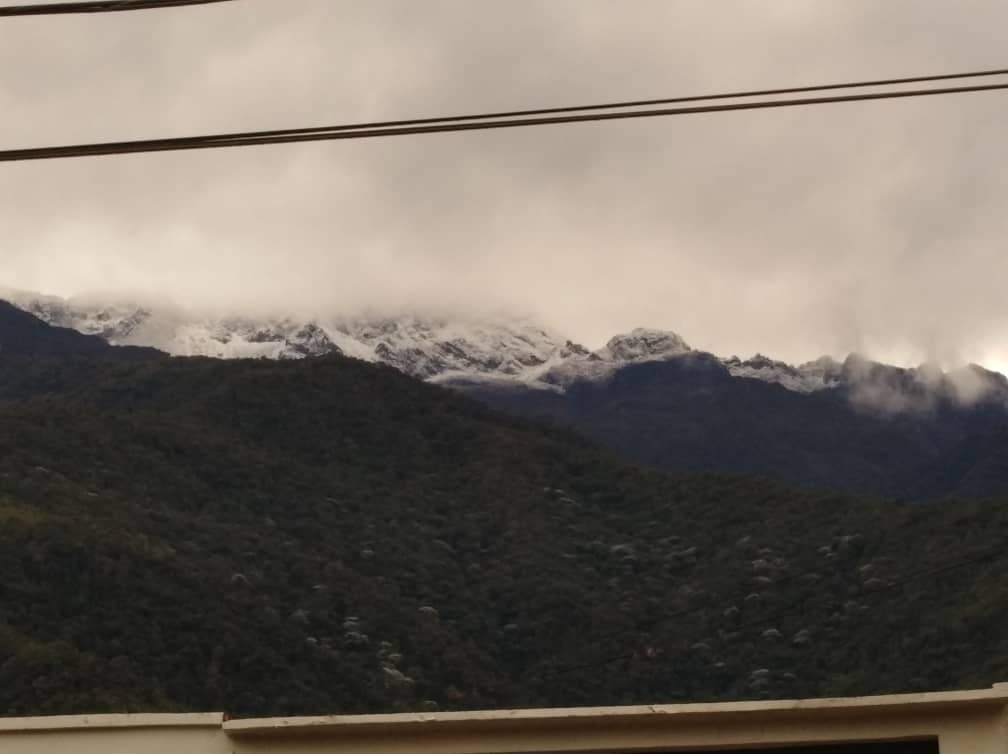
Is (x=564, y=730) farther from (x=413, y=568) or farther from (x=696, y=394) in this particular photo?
(x=696, y=394)

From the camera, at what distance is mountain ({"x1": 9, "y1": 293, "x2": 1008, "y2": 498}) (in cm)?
7656

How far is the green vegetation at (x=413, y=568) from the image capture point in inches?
1630

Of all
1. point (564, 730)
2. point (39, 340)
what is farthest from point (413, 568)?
point (564, 730)

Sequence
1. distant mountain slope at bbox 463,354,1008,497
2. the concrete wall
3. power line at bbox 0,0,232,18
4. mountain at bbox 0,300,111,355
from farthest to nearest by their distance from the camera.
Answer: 1. mountain at bbox 0,300,111,355
2. distant mountain slope at bbox 463,354,1008,497
3. the concrete wall
4. power line at bbox 0,0,232,18

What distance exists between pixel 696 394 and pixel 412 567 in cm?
3987

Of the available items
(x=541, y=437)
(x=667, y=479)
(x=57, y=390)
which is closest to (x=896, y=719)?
(x=667, y=479)

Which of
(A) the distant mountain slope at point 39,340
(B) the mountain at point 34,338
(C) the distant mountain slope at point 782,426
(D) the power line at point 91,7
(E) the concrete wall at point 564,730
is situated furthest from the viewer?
(B) the mountain at point 34,338

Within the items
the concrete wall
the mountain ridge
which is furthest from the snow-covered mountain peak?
the concrete wall

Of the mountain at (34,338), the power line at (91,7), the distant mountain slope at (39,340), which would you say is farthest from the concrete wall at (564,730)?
the mountain at (34,338)

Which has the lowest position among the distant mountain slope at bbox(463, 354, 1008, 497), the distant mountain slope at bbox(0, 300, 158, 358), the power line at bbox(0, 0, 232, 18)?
the power line at bbox(0, 0, 232, 18)

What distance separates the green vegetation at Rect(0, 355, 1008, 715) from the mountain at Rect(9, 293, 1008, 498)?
39.5 ft

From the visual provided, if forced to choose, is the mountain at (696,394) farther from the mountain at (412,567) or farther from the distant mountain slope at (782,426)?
the mountain at (412,567)

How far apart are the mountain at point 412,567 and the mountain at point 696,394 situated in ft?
39.9

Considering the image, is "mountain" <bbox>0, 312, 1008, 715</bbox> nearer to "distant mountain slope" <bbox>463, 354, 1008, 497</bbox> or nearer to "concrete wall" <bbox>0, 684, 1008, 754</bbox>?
"distant mountain slope" <bbox>463, 354, 1008, 497</bbox>
